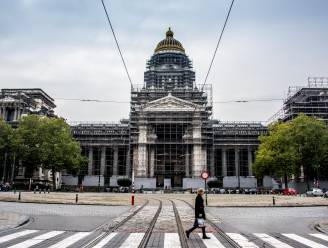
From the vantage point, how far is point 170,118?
89188mm

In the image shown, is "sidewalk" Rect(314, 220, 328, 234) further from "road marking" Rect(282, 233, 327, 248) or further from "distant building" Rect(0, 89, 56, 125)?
"distant building" Rect(0, 89, 56, 125)

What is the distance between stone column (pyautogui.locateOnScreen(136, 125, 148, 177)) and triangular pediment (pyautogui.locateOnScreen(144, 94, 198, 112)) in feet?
16.1

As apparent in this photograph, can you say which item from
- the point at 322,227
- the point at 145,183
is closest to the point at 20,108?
the point at 145,183

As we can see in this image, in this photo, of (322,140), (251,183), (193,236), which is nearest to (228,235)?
(193,236)

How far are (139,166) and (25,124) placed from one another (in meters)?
26.2

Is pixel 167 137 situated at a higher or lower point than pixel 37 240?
higher

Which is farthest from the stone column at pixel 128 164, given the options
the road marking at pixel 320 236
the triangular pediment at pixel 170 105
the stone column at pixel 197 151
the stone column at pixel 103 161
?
the road marking at pixel 320 236

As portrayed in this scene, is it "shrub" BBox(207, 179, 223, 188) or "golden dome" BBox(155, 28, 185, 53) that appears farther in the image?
"golden dome" BBox(155, 28, 185, 53)

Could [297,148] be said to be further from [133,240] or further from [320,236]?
[133,240]

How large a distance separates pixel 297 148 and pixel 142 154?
35444 mm

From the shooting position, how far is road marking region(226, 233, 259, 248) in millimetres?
12033

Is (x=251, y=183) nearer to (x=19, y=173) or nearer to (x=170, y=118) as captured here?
(x=170, y=118)

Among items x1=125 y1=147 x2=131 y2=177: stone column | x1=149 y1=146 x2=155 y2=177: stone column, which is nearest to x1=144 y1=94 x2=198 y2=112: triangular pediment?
x1=149 y1=146 x2=155 y2=177: stone column

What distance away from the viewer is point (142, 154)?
87875mm
